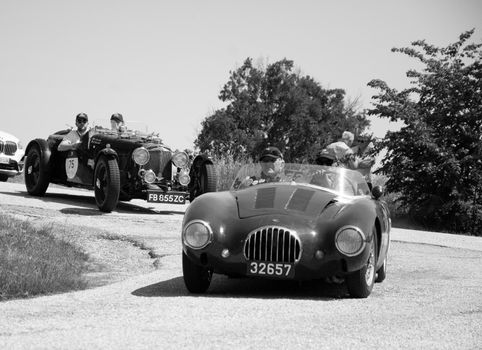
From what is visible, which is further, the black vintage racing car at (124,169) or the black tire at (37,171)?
the black tire at (37,171)

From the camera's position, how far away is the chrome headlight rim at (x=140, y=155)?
48.8 ft

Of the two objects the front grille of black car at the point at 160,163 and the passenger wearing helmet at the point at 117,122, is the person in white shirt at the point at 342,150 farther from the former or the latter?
the passenger wearing helmet at the point at 117,122

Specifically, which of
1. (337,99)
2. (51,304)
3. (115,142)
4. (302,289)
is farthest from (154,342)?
(337,99)

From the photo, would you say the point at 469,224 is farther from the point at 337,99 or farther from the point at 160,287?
the point at 337,99

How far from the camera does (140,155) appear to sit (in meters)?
14.9

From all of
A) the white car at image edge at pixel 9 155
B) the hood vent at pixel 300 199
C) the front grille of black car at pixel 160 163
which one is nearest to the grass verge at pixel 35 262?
the hood vent at pixel 300 199

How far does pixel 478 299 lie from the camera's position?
24.0 feet

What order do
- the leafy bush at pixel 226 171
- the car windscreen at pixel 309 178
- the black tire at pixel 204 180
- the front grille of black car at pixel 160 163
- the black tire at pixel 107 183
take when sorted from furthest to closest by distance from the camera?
the leafy bush at pixel 226 171 < the black tire at pixel 204 180 < the front grille of black car at pixel 160 163 < the black tire at pixel 107 183 < the car windscreen at pixel 309 178

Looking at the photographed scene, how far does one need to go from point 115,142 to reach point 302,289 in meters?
8.59

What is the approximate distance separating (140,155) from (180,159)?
2.64 ft

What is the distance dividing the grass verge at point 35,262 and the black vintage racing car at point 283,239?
45.1 inches

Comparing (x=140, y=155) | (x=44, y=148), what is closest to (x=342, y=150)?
(x=140, y=155)

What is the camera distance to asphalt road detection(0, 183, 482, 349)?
4980mm

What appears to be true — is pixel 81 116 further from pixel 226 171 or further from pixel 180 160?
pixel 226 171
